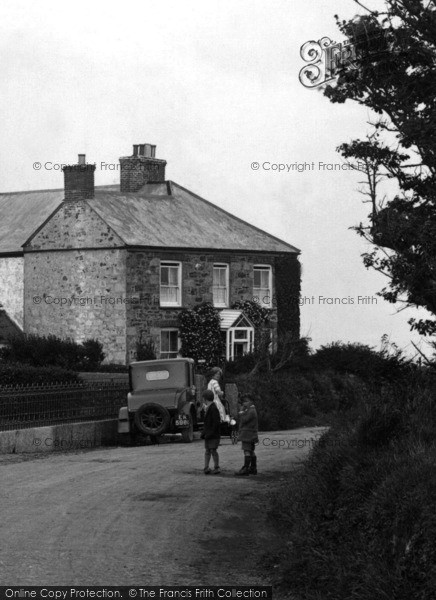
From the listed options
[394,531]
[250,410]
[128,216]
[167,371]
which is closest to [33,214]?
[128,216]

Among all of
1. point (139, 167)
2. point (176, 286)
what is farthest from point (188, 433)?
point (139, 167)

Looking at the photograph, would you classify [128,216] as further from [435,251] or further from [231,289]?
[435,251]

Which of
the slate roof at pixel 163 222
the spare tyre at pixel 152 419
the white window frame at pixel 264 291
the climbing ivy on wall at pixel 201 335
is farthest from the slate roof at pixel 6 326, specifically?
the spare tyre at pixel 152 419

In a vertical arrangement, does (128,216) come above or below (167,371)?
above

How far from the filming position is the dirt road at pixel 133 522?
12195 mm

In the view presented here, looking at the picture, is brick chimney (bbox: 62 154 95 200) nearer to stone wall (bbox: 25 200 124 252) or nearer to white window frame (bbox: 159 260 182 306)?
stone wall (bbox: 25 200 124 252)

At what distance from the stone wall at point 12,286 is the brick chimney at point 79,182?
3.91m

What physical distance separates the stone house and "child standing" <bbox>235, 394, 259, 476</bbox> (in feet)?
90.2

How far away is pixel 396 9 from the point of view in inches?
715

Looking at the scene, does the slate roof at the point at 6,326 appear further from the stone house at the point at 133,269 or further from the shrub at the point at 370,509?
the shrub at the point at 370,509

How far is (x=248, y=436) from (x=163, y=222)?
3271cm

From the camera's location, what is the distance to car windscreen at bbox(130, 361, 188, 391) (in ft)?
101

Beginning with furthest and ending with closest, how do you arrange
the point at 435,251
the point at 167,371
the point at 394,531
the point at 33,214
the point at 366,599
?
1. the point at 33,214
2. the point at 167,371
3. the point at 435,251
4. the point at 394,531
5. the point at 366,599

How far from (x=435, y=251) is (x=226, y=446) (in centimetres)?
1273
